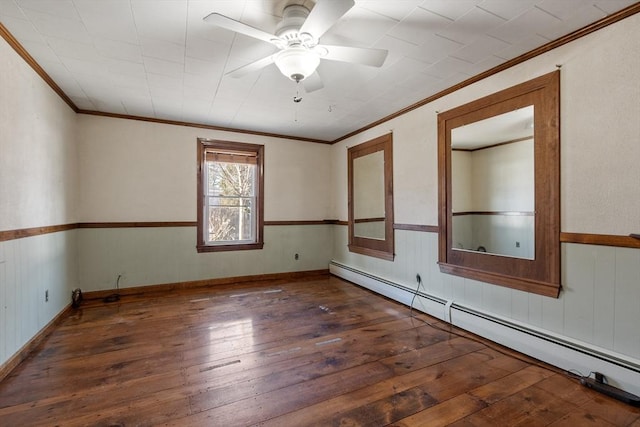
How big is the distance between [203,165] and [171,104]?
43.6 inches

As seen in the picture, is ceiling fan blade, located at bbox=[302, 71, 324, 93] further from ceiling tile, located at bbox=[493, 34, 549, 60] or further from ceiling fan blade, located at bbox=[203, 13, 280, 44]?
ceiling tile, located at bbox=[493, 34, 549, 60]

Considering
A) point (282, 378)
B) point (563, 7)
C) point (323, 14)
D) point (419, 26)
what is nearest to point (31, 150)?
point (323, 14)

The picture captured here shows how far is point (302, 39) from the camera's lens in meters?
1.97

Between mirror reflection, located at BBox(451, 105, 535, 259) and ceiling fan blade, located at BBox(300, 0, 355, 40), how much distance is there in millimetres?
1844

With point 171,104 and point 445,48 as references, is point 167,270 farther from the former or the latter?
point 445,48

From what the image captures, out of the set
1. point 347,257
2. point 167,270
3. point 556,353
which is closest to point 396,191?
point 347,257

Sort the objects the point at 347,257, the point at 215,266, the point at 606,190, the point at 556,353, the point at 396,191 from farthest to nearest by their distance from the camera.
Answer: the point at 347,257, the point at 215,266, the point at 396,191, the point at 556,353, the point at 606,190

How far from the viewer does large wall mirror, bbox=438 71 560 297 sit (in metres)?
2.34

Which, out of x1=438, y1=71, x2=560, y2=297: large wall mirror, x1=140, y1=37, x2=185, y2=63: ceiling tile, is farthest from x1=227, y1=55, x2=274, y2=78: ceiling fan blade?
x1=438, y1=71, x2=560, y2=297: large wall mirror

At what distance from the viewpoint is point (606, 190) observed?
2.04 meters

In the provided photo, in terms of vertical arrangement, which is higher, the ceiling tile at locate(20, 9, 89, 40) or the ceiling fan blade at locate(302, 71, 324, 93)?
the ceiling tile at locate(20, 9, 89, 40)

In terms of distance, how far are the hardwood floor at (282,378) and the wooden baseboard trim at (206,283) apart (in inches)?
29.5

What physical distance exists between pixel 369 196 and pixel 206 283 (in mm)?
2802

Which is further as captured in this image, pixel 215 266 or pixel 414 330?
pixel 215 266
